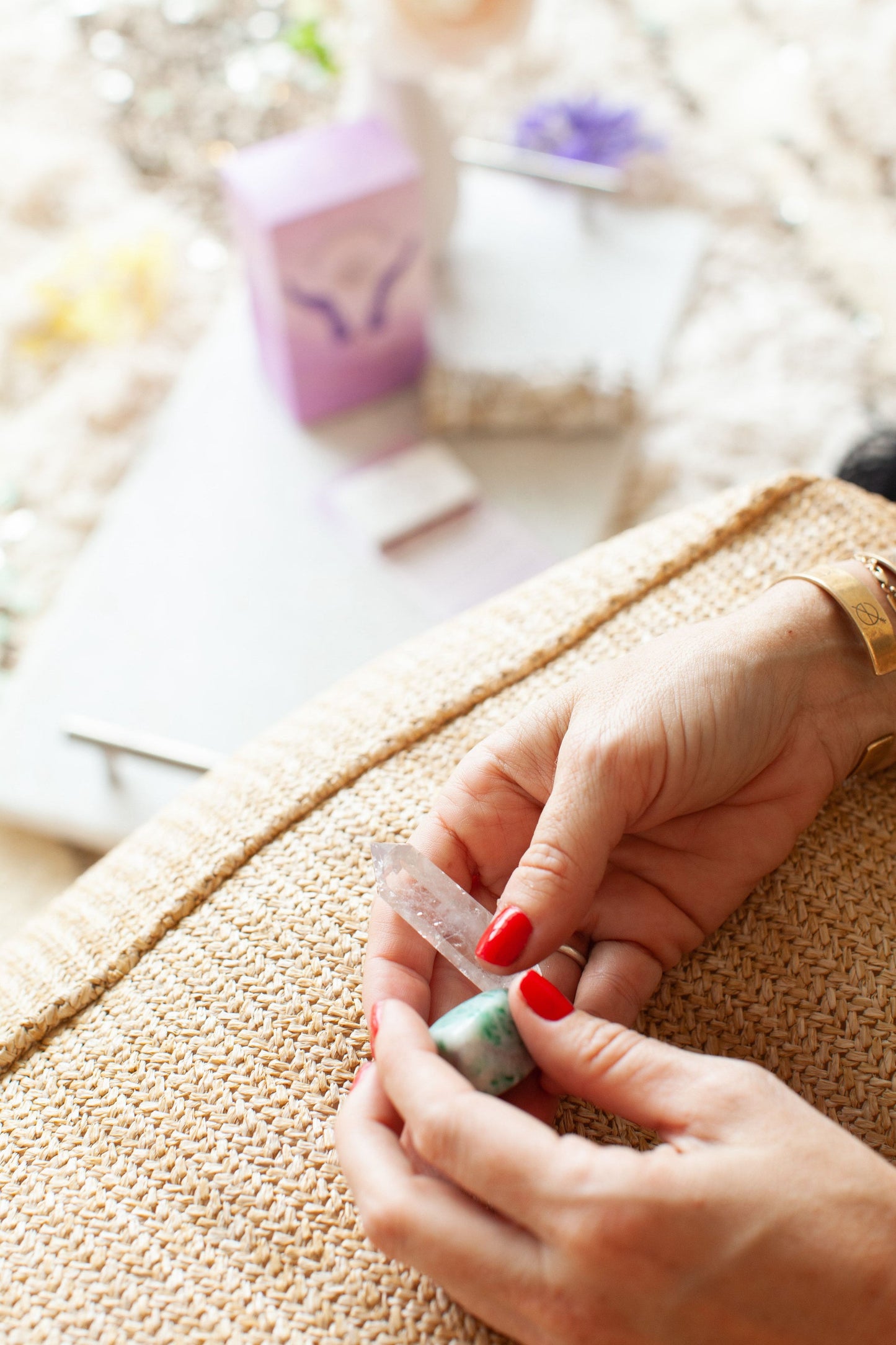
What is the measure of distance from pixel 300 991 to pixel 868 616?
37 cm

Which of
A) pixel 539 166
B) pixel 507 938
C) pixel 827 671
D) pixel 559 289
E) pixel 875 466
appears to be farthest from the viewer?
pixel 539 166

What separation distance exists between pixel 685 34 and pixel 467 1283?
1746 millimetres

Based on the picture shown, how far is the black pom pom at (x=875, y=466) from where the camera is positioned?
0.90m

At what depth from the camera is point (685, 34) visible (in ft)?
5.26

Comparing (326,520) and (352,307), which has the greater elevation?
(352,307)

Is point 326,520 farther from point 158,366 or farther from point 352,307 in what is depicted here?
point 158,366

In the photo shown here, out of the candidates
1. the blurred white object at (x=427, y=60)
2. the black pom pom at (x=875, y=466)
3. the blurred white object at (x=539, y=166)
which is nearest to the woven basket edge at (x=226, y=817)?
the black pom pom at (x=875, y=466)

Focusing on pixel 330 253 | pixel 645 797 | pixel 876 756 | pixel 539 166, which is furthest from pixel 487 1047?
pixel 539 166

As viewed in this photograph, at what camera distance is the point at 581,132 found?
1.39 metres

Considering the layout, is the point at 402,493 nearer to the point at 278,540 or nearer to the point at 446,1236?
the point at 278,540

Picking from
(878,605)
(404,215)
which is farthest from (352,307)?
(878,605)

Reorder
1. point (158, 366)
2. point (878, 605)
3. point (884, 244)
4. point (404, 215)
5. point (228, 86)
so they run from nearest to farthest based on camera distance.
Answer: point (878, 605), point (404, 215), point (158, 366), point (884, 244), point (228, 86)

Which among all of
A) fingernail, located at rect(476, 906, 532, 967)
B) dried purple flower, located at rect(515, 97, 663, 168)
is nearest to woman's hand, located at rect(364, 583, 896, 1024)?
fingernail, located at rect(476, 906, 532, 967)

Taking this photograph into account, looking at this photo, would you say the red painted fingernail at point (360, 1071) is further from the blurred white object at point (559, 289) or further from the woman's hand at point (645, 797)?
the blurred white object at point (559, 289)
